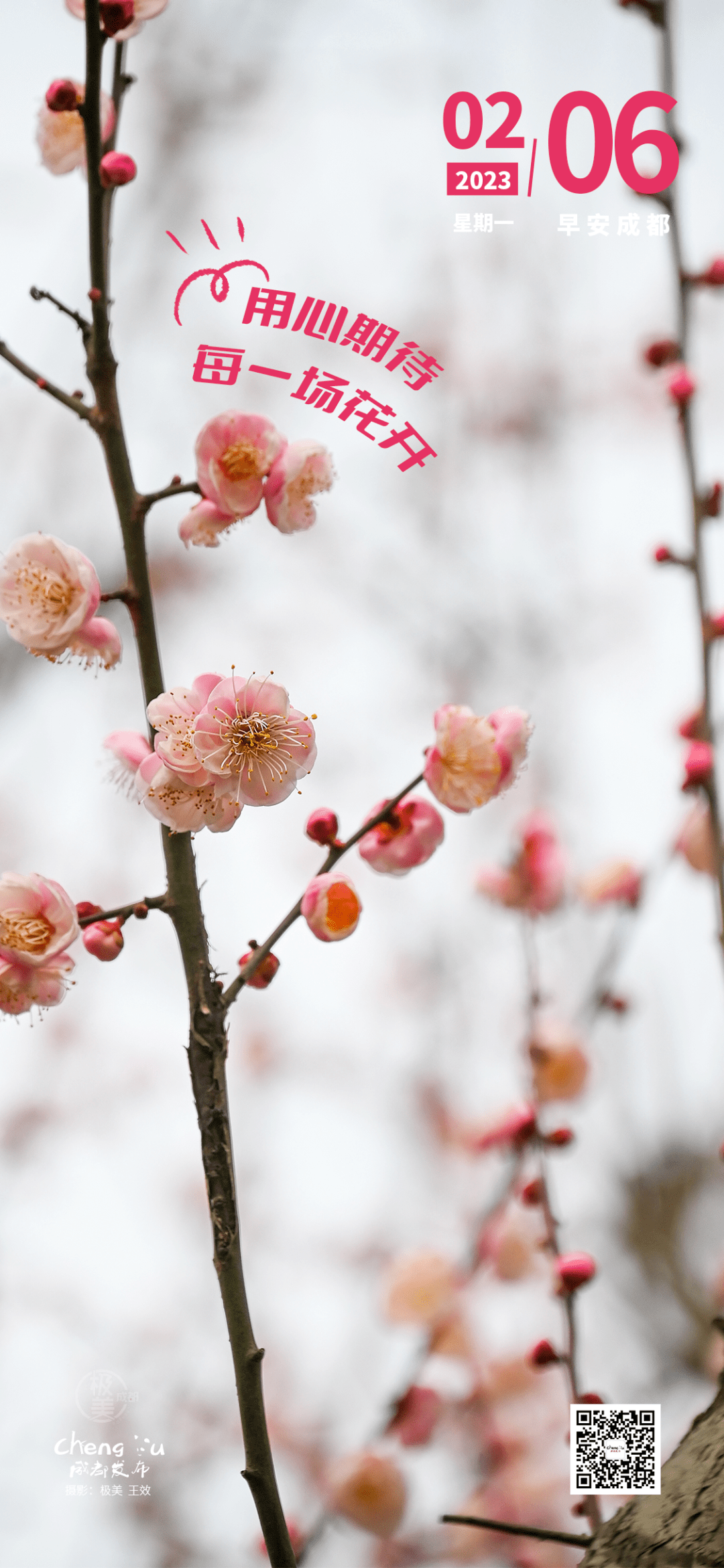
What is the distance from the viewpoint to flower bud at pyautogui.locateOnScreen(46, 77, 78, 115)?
21.5 inches

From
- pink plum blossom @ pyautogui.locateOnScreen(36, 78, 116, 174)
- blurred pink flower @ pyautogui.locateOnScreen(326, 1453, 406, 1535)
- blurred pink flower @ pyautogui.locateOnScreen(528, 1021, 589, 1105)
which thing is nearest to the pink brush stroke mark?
pink plum blossom @ pyautogui.locateOnScreen(36, 78, 116, 174)

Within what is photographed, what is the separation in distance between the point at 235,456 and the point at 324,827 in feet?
0.61

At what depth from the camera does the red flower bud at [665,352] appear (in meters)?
0.82

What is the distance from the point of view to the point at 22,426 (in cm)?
88

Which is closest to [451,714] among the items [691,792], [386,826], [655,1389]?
[386,826]

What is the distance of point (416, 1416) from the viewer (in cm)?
74

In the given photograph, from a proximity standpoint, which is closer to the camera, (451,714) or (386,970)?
(451,714)

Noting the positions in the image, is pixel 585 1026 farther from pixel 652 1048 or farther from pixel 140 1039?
Result: pixel 140 1039

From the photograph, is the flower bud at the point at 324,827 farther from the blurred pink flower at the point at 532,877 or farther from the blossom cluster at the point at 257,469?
the blurred pink flower at the point at 532,877

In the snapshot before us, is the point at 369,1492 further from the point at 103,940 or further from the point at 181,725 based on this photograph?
the point at 181,725

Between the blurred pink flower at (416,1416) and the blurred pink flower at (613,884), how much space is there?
0.37m

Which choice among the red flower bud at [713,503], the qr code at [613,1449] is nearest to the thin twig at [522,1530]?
the qr code at [613,1449]

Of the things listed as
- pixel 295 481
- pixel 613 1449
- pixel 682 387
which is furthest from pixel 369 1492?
pixel 682 387

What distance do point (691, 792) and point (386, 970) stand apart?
263 mm
